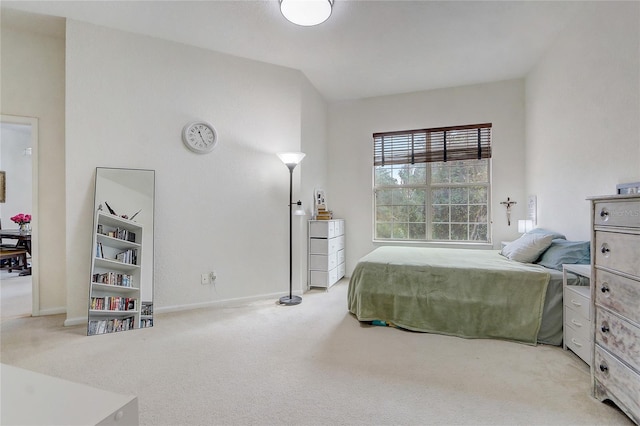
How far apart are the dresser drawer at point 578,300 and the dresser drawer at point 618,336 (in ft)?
1.33

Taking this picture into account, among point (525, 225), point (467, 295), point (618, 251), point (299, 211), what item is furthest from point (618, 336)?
point (299, 211)

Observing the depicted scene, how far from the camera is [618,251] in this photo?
4.72ft

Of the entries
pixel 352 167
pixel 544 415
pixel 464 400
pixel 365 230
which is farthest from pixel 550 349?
pixel 352 167

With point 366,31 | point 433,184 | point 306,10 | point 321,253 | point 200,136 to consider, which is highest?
point 366,31

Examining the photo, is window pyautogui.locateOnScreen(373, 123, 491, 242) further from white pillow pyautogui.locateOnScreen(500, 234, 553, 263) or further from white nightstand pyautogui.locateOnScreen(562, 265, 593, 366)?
white nightstand pyautogui.locateOnScreen(562, 265, 593, 366)

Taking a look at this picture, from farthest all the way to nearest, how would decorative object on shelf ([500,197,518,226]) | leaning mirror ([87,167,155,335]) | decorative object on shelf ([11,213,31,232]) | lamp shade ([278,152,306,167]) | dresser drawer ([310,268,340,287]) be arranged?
decorative object on shelf ([11,213,31,232]), decorative object on shelf ([500,197,518,226]), dresser drawer ([310,268,340,287]), lamp shade ([278,152,306,167]), leaning mirror ([87,167,155,335])

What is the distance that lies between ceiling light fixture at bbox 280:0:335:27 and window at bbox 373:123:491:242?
2.52m

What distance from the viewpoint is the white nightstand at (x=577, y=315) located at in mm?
1926

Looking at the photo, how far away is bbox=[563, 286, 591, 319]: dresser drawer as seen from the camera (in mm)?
1939

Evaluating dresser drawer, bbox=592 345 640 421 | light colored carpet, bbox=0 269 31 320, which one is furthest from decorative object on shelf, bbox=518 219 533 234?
light colored carpet, bbox=0 269 31 320

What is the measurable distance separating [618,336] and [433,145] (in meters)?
3.37

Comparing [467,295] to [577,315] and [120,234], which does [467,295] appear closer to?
[577,315]

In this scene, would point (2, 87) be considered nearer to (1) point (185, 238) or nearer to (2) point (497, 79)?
(1) point (185, 238)

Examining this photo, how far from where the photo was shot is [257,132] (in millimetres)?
3531
